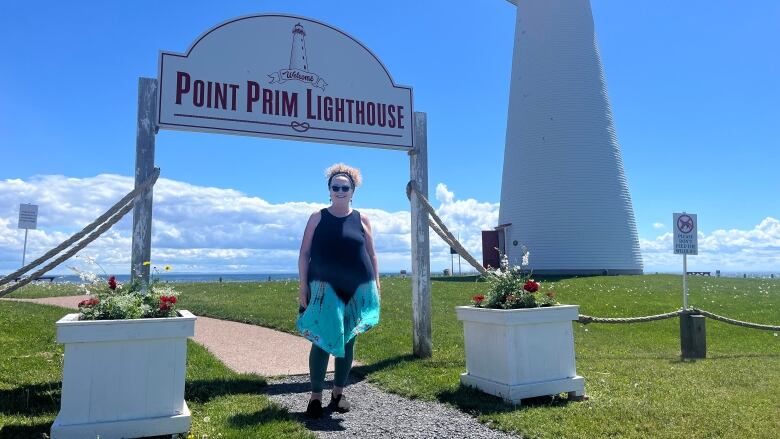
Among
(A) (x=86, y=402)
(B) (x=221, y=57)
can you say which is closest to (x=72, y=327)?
(A) (x=86, y=402)

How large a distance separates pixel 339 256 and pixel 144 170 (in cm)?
220

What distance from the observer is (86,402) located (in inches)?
143

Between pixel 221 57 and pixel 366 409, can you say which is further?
pixel 221 57

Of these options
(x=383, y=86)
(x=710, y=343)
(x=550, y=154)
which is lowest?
(x=710, y=343)

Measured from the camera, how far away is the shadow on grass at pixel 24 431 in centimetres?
371

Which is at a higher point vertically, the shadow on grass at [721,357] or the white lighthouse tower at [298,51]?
the white lighthouse tower at [298,51]

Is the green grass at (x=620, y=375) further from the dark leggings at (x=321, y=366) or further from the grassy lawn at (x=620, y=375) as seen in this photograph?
the dark leggings at (x=321, y=366)

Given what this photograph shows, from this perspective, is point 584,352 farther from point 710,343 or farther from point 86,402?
point 86,402

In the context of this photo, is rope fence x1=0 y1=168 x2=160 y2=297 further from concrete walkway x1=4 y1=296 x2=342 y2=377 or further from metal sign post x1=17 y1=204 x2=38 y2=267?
metal sign post x1=17 y1=204 x2=38 y2=267

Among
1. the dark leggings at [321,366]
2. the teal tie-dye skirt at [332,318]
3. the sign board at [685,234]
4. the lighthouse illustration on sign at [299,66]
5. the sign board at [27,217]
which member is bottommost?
the dark leggings at [321,366]

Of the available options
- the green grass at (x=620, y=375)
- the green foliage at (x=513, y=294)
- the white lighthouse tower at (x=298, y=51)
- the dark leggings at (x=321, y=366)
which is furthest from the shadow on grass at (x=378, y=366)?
the white lighthouse tower at (x=298, y=51)

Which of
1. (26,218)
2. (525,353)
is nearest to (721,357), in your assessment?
(525,353)

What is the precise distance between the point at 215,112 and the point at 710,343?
9071 mm

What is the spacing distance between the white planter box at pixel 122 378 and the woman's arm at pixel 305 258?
3.06ft
